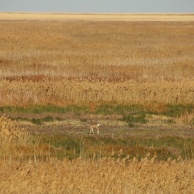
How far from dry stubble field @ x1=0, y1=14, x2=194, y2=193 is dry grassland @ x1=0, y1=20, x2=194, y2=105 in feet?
0.14

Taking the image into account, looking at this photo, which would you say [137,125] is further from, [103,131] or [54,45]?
[54,45]

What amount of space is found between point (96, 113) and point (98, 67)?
1293 cm

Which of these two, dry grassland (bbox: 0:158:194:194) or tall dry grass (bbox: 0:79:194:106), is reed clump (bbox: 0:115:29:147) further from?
tall dry grass (bbox: 0:79:194:106)

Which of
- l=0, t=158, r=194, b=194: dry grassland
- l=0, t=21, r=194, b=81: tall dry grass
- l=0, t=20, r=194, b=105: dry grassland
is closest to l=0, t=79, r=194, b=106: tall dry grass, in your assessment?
l=0, t=20, r=194, b=105: dry grassland

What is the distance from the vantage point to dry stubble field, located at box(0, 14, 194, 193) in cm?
1258

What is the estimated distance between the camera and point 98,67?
124 feet

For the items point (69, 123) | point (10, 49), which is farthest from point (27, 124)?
point (10, 49)

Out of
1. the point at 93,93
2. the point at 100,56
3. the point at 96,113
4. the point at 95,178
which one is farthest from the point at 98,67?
the point at 95,178

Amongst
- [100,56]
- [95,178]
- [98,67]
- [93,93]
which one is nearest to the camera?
[95,178]

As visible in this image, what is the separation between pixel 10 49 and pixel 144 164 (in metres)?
34.0

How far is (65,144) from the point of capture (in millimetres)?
18609

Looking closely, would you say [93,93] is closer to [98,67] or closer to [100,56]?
Answer: [98,67]

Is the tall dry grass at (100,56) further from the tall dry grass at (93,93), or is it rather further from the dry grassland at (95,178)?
the dry grassland at (95,178)

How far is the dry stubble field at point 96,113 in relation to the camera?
1258 centimetres
